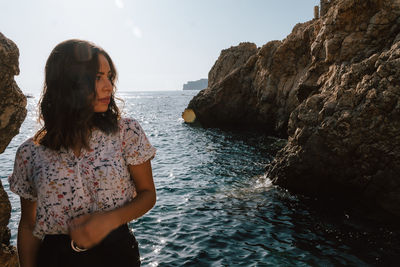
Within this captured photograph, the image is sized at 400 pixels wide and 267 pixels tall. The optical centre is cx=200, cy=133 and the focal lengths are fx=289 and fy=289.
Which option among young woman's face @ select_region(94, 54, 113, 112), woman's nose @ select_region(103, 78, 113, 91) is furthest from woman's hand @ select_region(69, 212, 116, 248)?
woman's nose @ select_region(103, 78, 113, 91)

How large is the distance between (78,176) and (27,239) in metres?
0.67

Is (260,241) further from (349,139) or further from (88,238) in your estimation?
(88,238)

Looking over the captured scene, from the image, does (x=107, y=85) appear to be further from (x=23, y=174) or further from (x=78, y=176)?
(x=23, y=174)

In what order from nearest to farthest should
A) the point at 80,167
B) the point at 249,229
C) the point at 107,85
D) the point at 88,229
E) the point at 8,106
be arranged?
the point at 88,229
the point at 80,167
the point at 107,85
the point at 8,106
the point at 249,229

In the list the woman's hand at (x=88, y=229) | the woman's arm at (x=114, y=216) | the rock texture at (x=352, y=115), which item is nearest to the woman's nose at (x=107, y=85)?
the woman's arm at (x=114, y=216)

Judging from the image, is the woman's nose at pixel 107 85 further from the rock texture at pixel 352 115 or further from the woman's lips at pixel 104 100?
the rock texture at pixel 352 115

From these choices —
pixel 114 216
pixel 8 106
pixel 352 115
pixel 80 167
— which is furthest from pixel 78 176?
pixel 352 115

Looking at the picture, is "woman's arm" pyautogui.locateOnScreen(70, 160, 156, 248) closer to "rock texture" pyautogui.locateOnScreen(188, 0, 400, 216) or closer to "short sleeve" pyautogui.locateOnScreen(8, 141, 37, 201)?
"short sleeve" pyautogui.locateOnScreen(8, 141, 37, 201)

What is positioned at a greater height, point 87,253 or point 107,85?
point 107,85

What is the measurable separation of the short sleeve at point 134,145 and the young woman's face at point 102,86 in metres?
0.18

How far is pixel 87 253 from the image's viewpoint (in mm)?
1848

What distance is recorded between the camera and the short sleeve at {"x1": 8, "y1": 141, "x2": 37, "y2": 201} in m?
1.94

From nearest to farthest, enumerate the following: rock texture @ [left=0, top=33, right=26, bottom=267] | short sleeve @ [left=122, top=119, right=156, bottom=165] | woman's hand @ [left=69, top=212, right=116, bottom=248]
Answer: woman's hand @ [left=69, top=212, right=116, bottom=248], short sleeve @ [left=122, top=119, right=156, bottom=165], rock texture @ [left=0, top=33, right=26, bottom=267]

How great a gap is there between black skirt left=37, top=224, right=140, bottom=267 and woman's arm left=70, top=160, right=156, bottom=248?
147 mm
